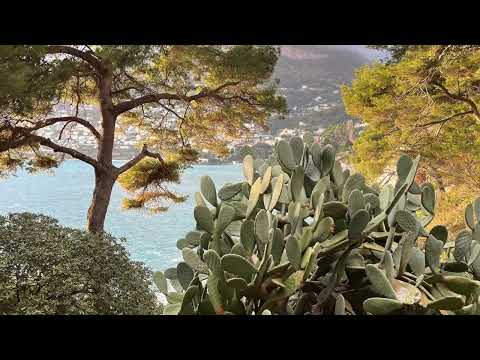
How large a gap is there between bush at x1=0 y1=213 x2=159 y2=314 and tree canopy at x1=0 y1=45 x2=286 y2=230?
4.84 ft

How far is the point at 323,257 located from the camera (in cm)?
54

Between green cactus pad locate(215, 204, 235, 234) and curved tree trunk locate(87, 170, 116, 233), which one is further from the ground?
green cactus pad locate(215, 204, 235, 234)

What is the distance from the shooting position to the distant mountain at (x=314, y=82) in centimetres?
851

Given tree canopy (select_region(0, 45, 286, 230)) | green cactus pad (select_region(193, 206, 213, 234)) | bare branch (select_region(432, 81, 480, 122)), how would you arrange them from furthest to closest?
bare branch (select_region(432, 81, 480, 122)) → tree canopy (select_region(0, 45, 286, 230)) → green cactus pad (select_region(193, 206, 213, 234))

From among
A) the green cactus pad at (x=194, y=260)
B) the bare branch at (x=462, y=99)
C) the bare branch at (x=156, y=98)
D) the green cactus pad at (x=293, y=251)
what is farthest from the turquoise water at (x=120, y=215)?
the green cactus pad at (x=293, y=251)

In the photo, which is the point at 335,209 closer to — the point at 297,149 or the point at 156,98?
the point at 297,149

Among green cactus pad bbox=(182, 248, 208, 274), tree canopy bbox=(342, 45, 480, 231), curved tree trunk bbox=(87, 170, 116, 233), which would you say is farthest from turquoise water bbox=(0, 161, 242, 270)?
green cactus pad bbox=(182, 248, 208, 274)

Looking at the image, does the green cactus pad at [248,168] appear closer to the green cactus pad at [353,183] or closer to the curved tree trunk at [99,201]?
the green cactus pad at [353,183]

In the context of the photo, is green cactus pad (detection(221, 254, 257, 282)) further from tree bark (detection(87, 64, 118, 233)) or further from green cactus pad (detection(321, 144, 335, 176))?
tree bark (detection(87, 64, 118, 233))

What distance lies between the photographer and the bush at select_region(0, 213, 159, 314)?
3328 mm

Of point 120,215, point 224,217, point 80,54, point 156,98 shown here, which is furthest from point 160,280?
point 120,215
